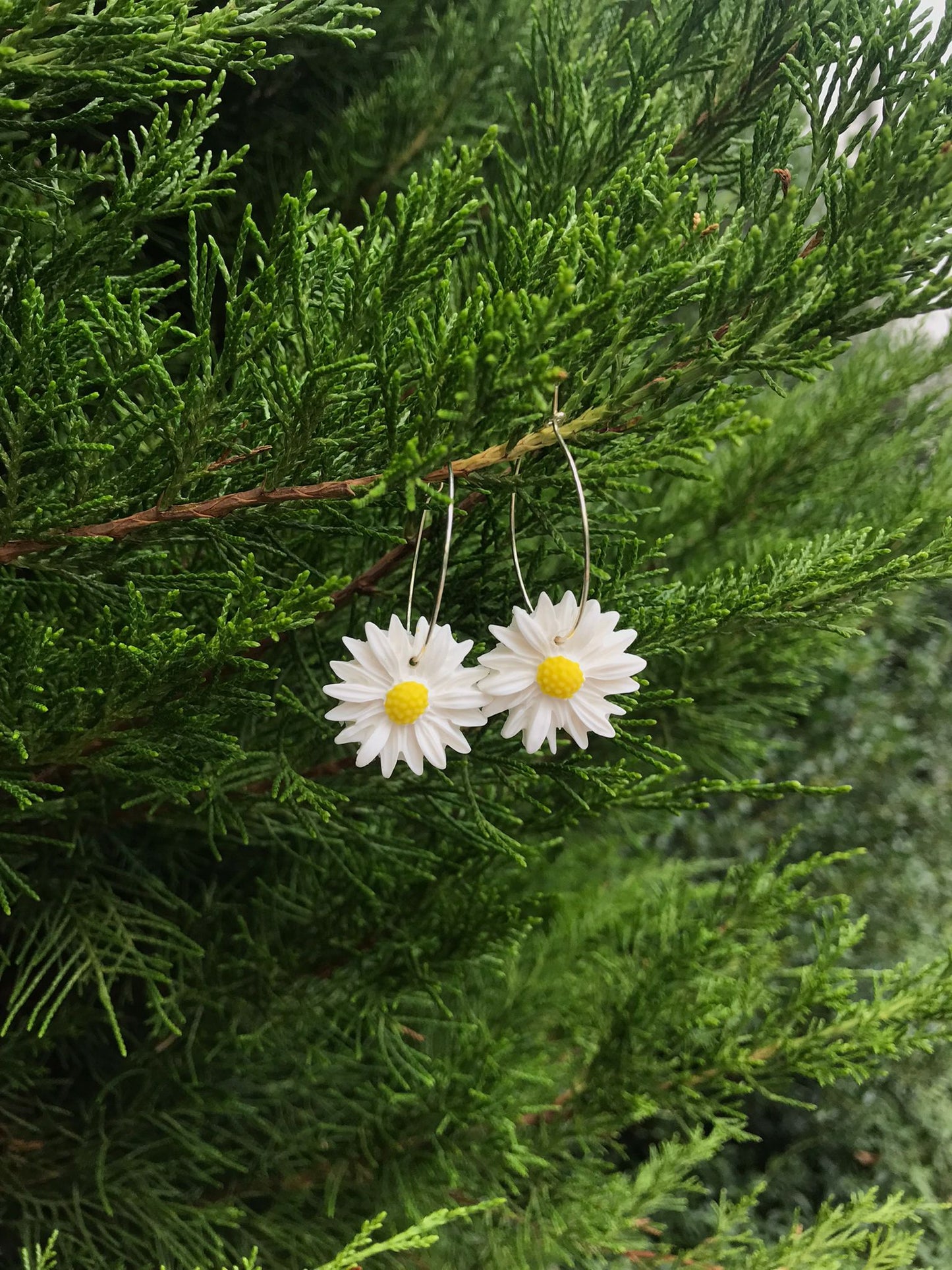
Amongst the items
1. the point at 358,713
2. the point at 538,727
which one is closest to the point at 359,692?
the point at 358,713

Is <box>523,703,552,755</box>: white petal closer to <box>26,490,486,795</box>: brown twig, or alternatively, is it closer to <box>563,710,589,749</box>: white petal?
<box>563,710,589,749</box>: white petal

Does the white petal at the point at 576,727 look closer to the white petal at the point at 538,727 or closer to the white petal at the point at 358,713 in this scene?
the white petal at the point at 538,727

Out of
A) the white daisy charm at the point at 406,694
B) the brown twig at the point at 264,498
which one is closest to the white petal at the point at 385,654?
the white daisy charm at the point at 406,694

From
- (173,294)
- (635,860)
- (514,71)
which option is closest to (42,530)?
(173,294)

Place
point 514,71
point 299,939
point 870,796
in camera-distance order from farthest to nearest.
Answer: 1. point 870,796
2. point 514,71
3. point 299,939

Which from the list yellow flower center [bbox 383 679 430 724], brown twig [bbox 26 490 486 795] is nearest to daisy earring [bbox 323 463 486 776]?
yellow flower center [bbox 383 679 430 724]

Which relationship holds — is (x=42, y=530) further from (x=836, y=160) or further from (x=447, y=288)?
(x=836, y=160)

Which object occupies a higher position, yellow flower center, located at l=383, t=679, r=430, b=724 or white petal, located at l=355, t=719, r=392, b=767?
yellow flower center, located at l=383, t=679, r=430, b=724
